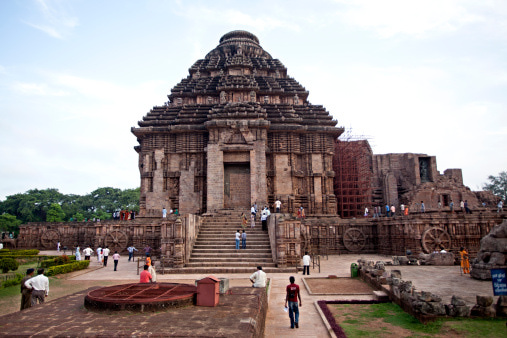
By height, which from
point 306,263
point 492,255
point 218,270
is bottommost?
point 218,270

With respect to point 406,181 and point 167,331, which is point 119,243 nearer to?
point 167,331

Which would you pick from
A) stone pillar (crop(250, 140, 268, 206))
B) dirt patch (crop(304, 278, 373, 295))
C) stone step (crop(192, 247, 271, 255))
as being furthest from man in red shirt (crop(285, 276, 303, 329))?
stone pillar (crop(250, 140, 268, 206))

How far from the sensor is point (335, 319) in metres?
8.84

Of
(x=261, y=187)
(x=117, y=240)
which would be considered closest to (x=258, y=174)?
(x=261, y=187)

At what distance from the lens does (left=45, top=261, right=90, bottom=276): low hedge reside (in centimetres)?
1588

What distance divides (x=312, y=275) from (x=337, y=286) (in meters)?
2.71

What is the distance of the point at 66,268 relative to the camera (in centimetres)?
1691

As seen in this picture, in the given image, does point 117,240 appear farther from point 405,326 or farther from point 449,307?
point 449,307

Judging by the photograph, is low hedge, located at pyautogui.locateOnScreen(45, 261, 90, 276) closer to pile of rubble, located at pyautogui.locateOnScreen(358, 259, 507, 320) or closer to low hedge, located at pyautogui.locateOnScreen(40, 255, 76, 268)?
low hedge, located at pyautogui.locateOnScreen(40, 255, 76, 268)

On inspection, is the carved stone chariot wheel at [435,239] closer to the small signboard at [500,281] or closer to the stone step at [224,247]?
the stone step at [224,247]

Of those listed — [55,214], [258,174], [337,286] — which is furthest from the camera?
[55,214]

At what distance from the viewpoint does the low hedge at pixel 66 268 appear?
15883 mm

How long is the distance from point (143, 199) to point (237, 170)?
26.7 feet

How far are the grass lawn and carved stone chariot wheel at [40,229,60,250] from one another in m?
24.9
